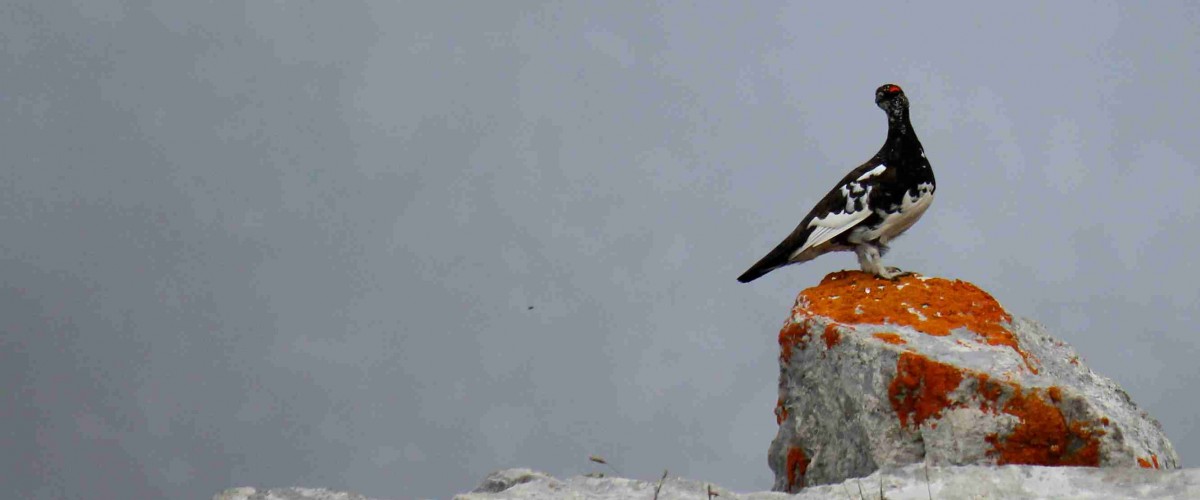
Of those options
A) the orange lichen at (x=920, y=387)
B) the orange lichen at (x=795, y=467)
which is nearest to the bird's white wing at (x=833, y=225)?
the orange lichen at (x=795, y=467)

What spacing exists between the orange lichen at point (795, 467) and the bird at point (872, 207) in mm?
2076

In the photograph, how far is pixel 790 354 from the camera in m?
9.98

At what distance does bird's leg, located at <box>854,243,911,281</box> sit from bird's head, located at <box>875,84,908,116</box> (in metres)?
1.34

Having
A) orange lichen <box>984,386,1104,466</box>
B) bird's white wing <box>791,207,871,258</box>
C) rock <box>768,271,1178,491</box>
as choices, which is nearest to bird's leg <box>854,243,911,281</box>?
bird's white wing <box>791,207,871,258</box>

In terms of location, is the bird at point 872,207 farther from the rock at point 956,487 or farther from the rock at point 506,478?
the rock at point 956,487

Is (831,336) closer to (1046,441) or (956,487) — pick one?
(1046,441)

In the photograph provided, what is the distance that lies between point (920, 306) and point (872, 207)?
5.66 ft

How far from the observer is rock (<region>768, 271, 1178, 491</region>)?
28.4ft

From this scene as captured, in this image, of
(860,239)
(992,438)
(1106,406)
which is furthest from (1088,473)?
(860,239)

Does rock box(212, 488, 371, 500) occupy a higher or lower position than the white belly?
lower

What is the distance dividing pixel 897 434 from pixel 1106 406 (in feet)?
4.97

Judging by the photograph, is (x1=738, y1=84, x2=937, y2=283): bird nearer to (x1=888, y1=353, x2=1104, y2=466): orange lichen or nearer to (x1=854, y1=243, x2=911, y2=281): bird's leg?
(x1=854, y1=243, x2=911, y2=281): bird's leg

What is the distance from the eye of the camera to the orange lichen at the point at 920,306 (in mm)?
9562

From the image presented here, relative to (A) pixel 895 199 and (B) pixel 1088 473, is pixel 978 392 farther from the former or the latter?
(A) pixel 895 199
